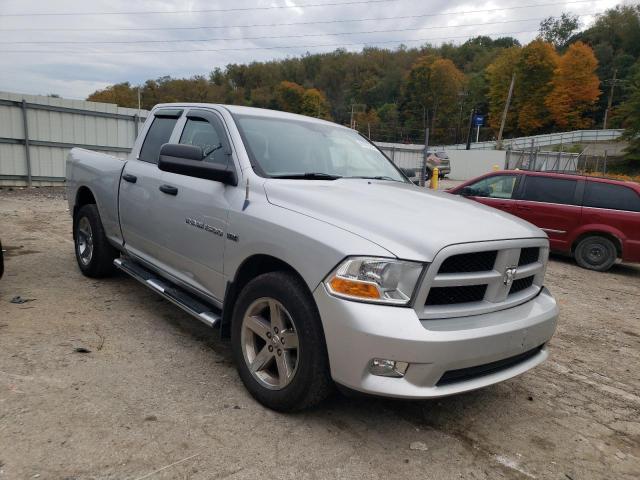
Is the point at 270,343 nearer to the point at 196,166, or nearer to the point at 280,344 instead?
the point at 280,344

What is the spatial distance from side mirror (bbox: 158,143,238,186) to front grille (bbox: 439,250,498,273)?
151cm

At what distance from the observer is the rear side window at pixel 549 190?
8.50 metres

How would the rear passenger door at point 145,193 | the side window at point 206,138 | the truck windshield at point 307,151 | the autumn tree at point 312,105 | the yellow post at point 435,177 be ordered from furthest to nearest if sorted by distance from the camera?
the autumn tree at point 312,105
the yellow post at point 435,177
the rear passenger door at point 145,193
the side window at point 206,138
the truck windshield at point 307,151

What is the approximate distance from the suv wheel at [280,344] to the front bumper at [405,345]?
0.11m

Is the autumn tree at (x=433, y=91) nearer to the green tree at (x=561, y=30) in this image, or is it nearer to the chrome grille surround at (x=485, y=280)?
the green tree at (x=561, y=30)

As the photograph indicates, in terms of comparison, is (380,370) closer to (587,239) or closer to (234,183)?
(234,183)

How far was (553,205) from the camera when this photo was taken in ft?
28.1

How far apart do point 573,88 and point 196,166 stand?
8627cm

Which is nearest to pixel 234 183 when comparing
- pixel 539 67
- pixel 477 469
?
pixel 477 469

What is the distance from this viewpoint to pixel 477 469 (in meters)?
2.48

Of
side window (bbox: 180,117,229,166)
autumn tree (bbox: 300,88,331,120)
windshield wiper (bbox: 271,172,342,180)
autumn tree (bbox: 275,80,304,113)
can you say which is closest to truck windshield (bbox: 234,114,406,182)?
windshield wiper (bbox: 271,172,342,180)

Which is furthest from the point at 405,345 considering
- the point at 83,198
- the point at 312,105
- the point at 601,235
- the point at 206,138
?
the point at 312,105

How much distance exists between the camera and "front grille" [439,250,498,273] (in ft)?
8.09

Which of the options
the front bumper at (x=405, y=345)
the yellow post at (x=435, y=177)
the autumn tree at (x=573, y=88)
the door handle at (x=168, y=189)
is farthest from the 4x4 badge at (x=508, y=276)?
the autumn tree at (x=573, y=88)
